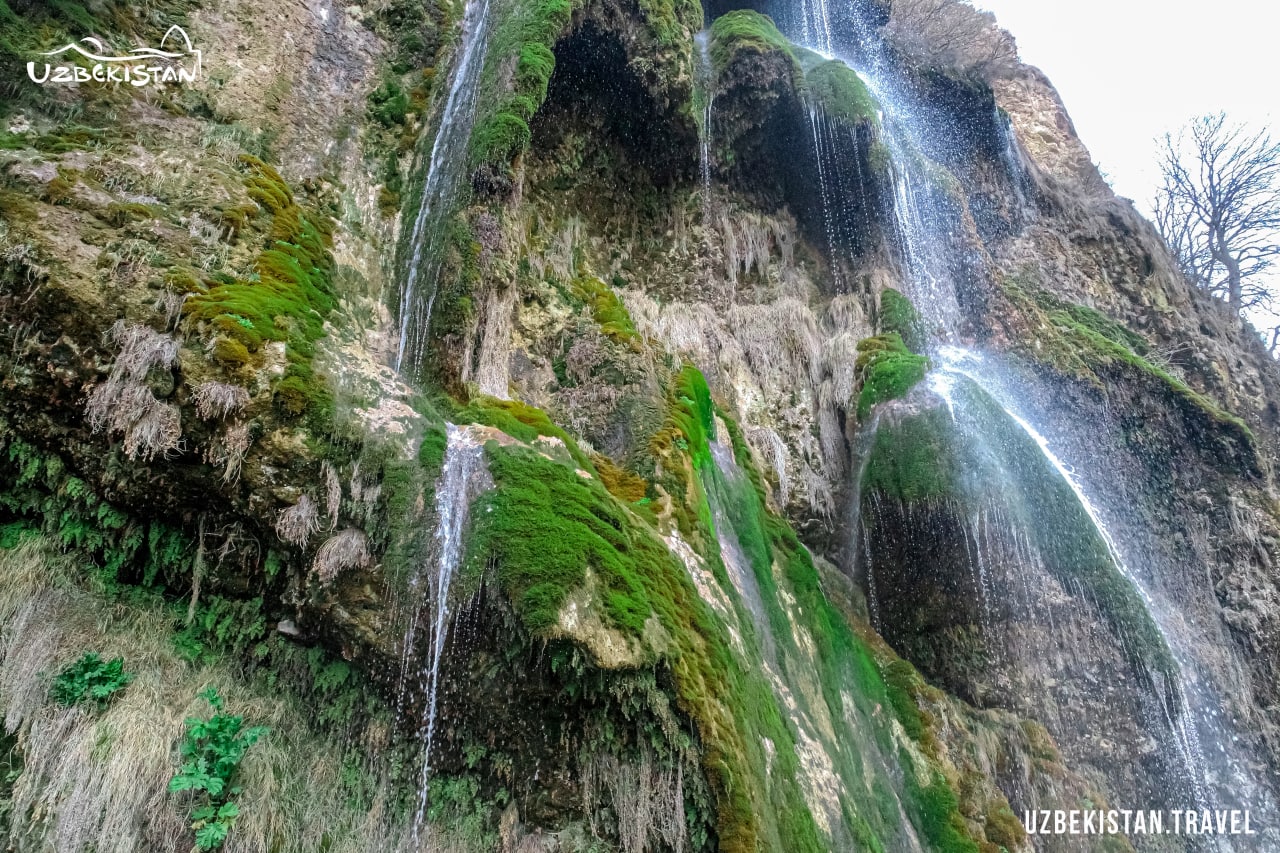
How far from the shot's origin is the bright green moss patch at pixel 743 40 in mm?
14195

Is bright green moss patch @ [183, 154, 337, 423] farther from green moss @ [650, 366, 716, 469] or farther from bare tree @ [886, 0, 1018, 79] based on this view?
bare tree @ [886, 0, 1018, 79]

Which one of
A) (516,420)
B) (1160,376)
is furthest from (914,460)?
(1160,376)

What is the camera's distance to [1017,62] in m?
24.8

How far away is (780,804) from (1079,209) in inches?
753

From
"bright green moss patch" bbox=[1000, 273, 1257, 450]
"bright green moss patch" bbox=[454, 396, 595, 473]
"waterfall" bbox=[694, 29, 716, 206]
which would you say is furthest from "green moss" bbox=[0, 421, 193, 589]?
"bright green moss patch" bbox=[1000, 273, 1257, 450]

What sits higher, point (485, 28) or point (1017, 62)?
point (1017, 62)

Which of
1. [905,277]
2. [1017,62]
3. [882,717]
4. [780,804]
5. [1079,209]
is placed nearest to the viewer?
[780,804]

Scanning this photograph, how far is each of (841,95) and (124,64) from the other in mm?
11984

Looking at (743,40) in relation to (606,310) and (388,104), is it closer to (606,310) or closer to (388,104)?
(388,104)

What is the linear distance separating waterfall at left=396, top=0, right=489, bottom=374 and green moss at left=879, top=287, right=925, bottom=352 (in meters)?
8.31

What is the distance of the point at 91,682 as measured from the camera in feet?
15.9

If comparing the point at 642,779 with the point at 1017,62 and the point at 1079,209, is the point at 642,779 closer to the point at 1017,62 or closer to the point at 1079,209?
the point at 1079,209

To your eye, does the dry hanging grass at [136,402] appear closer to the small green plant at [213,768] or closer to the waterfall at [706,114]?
the small green plant at [213,768]

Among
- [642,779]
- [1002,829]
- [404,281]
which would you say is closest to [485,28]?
[404,281]
